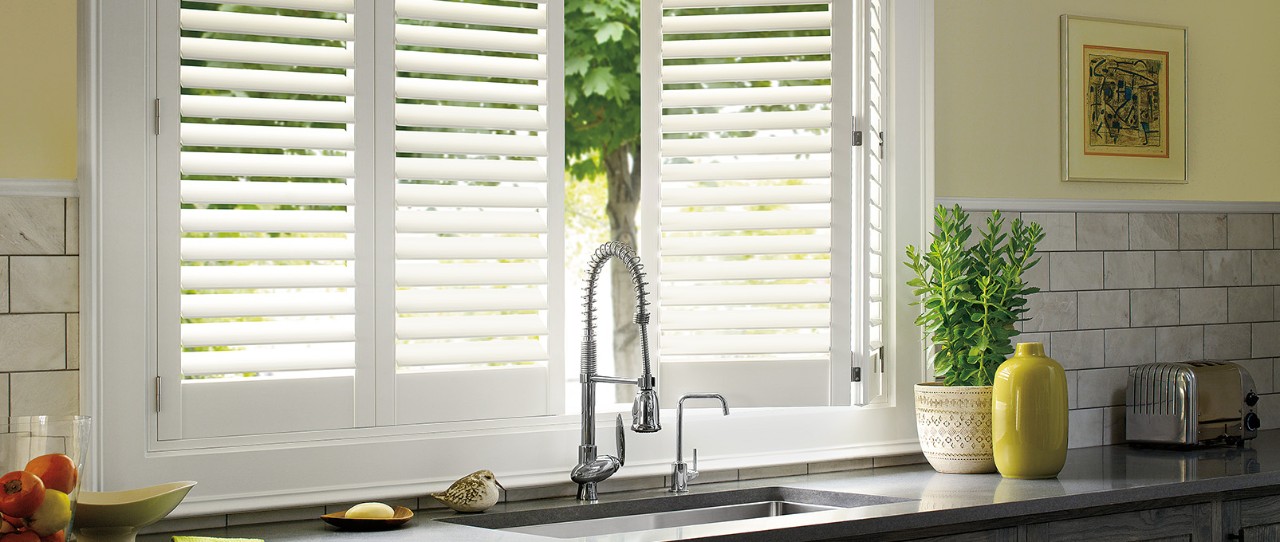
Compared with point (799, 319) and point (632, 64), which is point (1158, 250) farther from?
point (632, 64)

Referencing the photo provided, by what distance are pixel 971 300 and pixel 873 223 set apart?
0.34m

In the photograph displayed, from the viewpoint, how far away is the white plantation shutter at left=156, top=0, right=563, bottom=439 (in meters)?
2.38

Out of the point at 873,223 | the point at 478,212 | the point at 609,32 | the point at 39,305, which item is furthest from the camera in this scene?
the point at 609,32

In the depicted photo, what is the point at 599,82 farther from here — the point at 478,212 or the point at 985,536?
the point at 985,536

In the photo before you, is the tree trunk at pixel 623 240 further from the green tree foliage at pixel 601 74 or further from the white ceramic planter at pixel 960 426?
the white ceramic planter at pixel 960 426

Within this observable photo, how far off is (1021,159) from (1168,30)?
2.00ft

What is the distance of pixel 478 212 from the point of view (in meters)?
2.60

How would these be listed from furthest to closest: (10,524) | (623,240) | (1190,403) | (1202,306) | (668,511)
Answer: (623,240), (1202,306), (1190,403), (668,511), (10,524)

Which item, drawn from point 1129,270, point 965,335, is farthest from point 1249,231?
point 965,335

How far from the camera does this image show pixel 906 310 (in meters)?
3.09

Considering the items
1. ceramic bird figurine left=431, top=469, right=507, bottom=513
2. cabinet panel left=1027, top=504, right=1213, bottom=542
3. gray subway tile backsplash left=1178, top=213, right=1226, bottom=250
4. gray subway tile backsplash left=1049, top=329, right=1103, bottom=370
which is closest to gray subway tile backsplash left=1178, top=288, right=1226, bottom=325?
gray subway tile backsplash left=1178, top=213, right=1226, bottom=250

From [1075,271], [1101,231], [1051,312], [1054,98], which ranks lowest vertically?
[1051,312]

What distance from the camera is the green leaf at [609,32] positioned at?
575 cm

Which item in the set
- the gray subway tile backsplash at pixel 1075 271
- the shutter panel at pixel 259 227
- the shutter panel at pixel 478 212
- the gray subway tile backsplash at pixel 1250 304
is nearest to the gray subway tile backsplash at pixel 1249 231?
the gray subway tile backsplash at pixel 1250 304
